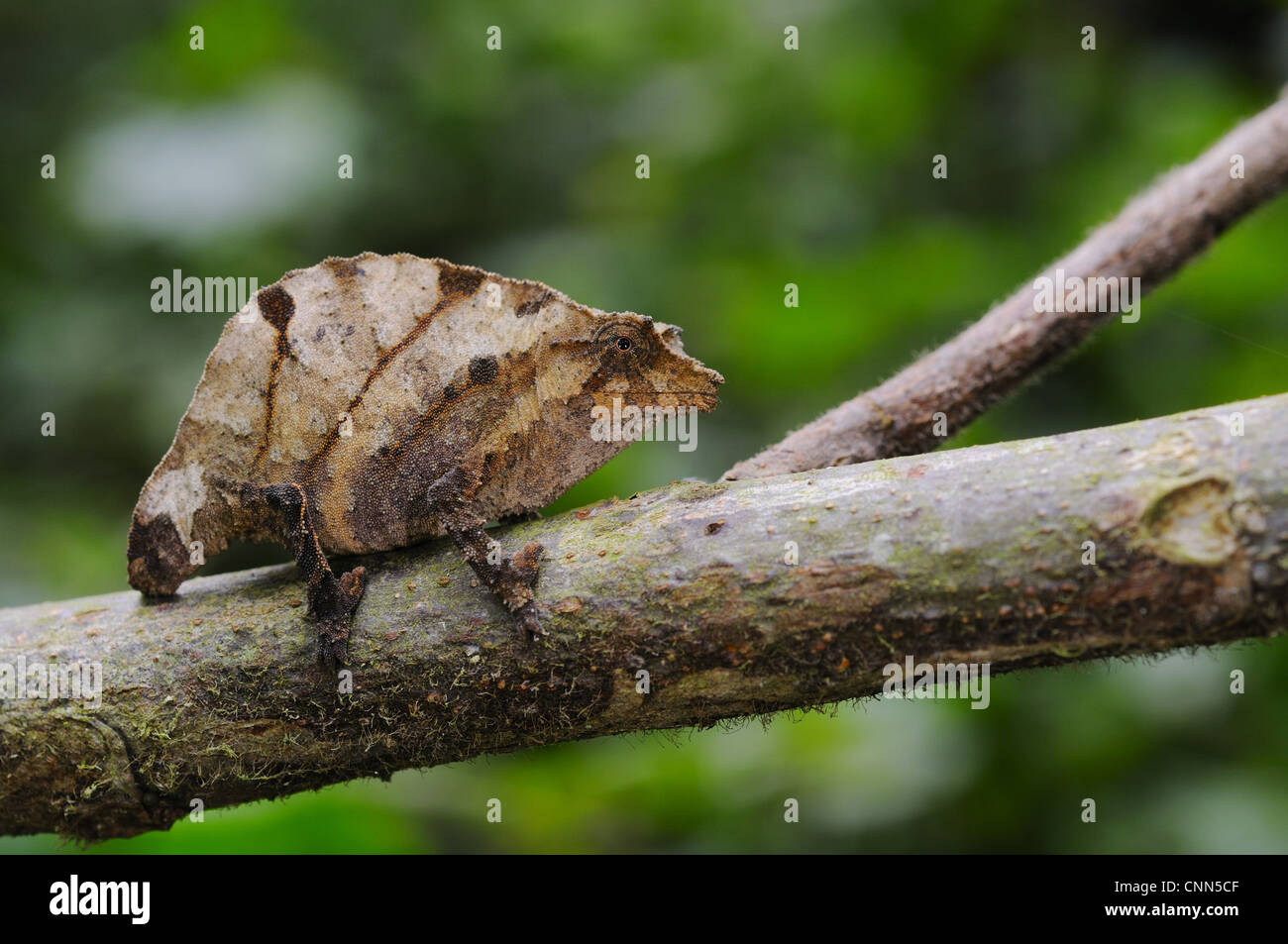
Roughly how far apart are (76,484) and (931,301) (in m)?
5.17

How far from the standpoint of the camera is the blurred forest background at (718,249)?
15.5 feet

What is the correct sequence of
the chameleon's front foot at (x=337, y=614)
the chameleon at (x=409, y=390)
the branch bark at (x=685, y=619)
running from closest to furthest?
the branch bark at (x=685, y=619) < the chameleon's front foot at (x=337, y=614) < the chameleon at (x=409, y=390)

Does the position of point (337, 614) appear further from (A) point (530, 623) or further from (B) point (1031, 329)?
(B) point (1031, 329)

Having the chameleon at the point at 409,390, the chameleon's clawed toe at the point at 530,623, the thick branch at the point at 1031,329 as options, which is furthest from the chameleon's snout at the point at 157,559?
the thick branch at the point at 1031,329

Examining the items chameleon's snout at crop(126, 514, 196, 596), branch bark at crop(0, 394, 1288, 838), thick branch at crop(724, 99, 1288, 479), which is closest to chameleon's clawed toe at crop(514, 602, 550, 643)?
branch bark at crop(0, 394, 1288, 838)

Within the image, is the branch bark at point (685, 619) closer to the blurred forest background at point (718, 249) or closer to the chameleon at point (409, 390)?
the chameleon at point (409, 390)

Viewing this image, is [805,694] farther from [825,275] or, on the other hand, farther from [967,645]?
[825,275]

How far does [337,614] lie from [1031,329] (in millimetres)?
2218

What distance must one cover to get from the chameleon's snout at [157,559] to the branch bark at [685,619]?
64mm

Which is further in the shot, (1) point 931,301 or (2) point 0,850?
(1) point 931,301

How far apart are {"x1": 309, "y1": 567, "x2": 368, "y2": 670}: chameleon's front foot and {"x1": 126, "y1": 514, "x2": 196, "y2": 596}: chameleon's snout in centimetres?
61

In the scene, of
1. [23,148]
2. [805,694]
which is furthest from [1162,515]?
[23,148]

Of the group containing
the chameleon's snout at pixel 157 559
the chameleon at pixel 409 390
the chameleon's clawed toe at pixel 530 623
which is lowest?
the chameleon's clawed toe at pixel 530 623

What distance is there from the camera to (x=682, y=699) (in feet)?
8.36
